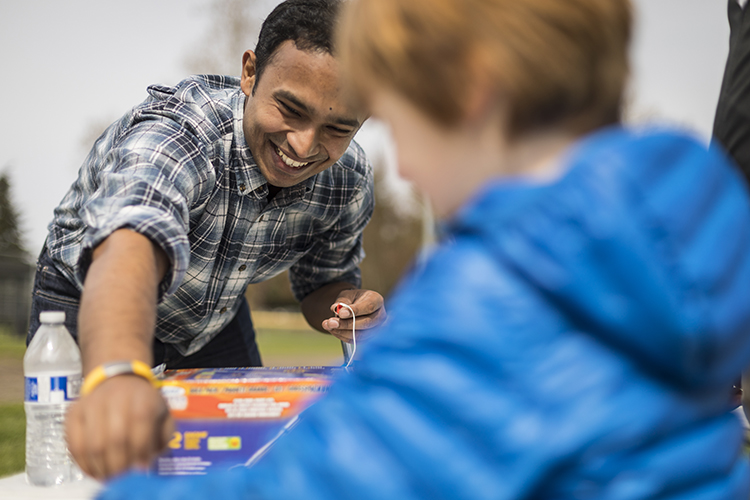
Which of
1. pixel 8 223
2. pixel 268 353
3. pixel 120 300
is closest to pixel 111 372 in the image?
pixel 120 300

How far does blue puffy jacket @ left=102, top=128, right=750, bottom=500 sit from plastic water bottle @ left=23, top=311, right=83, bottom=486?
84 cm

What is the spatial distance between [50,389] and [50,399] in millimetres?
21

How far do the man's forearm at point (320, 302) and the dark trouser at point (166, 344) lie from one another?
278mm

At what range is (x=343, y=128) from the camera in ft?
6.23

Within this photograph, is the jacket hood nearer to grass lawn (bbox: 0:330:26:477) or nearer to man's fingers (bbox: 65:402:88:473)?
man's fingers (bbox: 65:402:88:473)

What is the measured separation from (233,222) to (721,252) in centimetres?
159

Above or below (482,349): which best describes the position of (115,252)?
above

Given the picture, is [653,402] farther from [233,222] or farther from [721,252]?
[233,222]

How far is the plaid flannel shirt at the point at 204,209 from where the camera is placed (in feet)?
4.16

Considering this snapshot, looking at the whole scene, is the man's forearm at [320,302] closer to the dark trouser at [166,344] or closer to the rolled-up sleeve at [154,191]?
the dark trouser at [166,344]

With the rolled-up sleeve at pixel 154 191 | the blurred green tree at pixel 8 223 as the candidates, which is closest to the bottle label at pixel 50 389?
the rolled-up sleeve at pixel 154 191

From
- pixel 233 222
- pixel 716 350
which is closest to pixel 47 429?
pixel 233 222

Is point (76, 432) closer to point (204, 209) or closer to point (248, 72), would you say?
point (204, 209)

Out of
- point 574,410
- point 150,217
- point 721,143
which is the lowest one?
point 574,410
